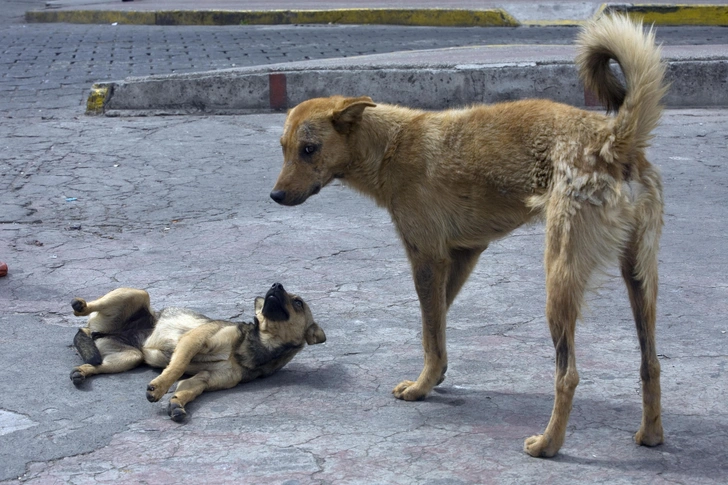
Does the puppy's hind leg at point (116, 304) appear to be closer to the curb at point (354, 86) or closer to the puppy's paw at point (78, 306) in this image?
the puppy's paw at point (78, 306)

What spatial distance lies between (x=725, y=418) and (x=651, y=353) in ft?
1.69

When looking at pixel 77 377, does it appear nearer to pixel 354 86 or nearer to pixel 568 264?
pixel 568 264

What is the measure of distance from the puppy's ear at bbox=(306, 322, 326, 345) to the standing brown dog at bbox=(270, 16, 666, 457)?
55cm

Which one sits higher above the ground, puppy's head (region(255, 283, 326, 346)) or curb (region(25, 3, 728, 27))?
curb (region(25, 3, 728, 27))

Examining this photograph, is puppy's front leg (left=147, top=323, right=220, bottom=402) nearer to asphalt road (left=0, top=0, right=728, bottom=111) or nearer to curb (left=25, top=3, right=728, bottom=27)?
asphalt road (left=0, top=0, right=728, bottom=111)

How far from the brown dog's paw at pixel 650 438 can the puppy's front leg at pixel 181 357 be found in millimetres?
2116

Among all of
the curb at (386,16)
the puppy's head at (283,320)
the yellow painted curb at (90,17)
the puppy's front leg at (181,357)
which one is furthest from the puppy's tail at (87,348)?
the yellow painted curb at (90,17)

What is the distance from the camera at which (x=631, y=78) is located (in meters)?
3.69

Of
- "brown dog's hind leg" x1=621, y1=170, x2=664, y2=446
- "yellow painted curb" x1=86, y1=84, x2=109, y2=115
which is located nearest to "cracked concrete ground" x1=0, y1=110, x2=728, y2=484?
"brown dog's hind leg" x1=621, y1=170, x2=664, y2=446

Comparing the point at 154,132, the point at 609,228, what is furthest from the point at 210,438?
the point at 154,132

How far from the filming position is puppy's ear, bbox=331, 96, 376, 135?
4379 millimetres

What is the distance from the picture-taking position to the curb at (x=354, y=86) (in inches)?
385

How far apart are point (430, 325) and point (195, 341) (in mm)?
1170

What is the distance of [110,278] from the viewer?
18.6 ft
